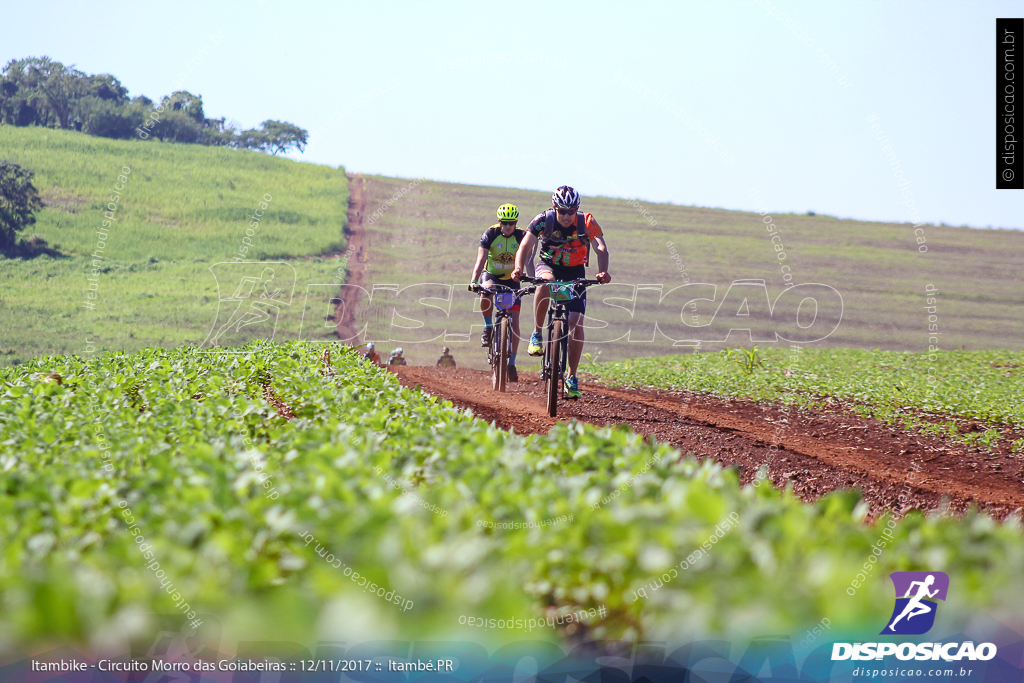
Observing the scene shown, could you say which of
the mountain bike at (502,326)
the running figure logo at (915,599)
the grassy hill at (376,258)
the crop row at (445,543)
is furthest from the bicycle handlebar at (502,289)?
the grassy hill at (376,258)

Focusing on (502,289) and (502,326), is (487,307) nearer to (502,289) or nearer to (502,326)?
(502,326)

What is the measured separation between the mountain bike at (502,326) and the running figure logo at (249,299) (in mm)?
→ 24326

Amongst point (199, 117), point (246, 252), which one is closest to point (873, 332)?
point (246, 252)

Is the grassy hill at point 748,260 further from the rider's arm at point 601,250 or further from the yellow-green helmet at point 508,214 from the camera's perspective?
the rider's arm at point 601,250

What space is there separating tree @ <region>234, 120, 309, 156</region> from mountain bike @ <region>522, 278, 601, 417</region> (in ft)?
259

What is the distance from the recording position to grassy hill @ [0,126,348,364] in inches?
1353

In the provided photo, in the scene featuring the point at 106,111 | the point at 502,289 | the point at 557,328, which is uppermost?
the point at 106,111

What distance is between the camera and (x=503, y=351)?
38.7 feet

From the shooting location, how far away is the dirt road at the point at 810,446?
681 centimetres

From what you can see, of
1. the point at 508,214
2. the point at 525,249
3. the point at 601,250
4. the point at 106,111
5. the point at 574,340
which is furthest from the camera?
the point at 106,111

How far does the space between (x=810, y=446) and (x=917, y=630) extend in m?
6.87

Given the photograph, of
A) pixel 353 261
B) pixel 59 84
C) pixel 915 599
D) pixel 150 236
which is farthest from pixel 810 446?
pixel 59 84

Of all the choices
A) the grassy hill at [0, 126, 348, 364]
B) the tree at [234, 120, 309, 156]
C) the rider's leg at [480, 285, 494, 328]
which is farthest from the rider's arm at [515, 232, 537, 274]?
the tree at [234, 120, 309, 156]

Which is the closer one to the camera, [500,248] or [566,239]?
[566,239]
